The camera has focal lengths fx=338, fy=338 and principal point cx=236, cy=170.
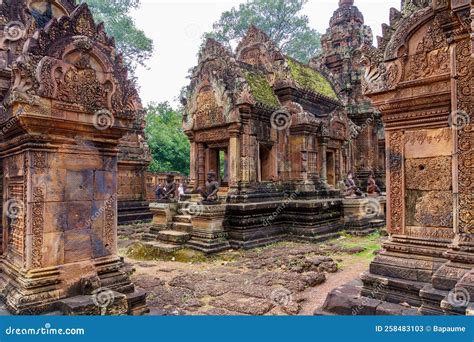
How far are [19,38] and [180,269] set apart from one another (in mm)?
5436

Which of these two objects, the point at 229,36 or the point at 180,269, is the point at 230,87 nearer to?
the point at 180,269

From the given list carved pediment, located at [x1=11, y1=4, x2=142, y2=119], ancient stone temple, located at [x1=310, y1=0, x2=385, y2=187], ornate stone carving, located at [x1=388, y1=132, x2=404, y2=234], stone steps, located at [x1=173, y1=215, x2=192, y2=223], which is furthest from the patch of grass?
carved pediment, located at [x1=11, y1=4, x2=142, y2=119]

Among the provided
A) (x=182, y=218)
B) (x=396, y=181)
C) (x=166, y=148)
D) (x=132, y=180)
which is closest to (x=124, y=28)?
(x=166, y=148)

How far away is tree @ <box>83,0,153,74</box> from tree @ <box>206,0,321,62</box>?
23.7ft

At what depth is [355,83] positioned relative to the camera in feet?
62.5

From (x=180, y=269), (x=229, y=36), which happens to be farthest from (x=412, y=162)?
(x=229, y=36)

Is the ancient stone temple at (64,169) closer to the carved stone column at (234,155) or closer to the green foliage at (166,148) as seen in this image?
the carved stone column at (234,155)

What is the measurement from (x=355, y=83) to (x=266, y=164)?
1006cm

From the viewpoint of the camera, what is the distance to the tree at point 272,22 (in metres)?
32.4

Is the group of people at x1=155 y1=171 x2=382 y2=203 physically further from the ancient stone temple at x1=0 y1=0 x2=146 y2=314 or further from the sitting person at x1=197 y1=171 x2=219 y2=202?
the ancient stone temple at x1=0 y1=0 x2=146 y2=314

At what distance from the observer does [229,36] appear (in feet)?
108

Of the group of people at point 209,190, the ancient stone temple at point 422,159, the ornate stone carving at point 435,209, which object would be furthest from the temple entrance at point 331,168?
the ornate stone carving at point 435,209

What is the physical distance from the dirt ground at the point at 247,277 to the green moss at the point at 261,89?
15.8ft

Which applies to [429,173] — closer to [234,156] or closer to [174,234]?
[234,156]
